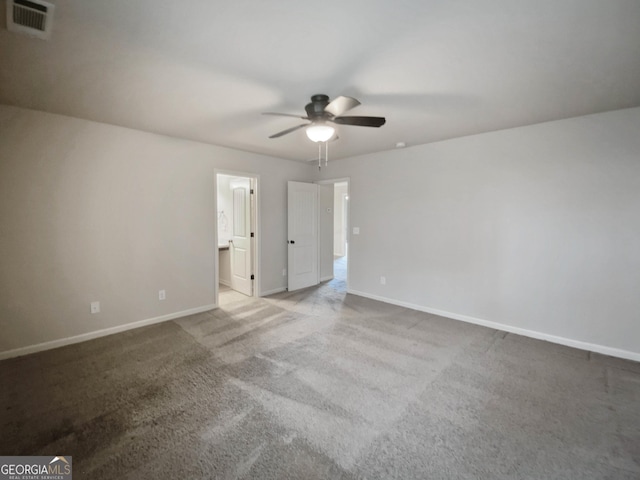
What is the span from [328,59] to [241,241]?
145 inches

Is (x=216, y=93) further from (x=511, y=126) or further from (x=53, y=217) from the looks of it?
(x=511, y=126)

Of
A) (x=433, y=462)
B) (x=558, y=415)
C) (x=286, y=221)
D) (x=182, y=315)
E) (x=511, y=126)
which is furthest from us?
(x=286, y=221)

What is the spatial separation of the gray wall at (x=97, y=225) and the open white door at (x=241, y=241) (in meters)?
0.74

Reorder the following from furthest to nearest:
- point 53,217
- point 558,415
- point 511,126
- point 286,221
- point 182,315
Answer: point 286,221 → point 182,315 → point 511,126 → point 53,217 → point 558,415

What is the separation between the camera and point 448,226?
3.86m

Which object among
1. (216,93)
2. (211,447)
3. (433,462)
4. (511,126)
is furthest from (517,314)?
(216,93)

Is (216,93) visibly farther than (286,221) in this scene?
No

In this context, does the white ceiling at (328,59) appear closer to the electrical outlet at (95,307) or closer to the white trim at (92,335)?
the electrical outlet at (95,307)

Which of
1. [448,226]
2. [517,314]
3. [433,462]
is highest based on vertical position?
[448,226]

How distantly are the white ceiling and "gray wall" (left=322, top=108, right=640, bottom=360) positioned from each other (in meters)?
0.46

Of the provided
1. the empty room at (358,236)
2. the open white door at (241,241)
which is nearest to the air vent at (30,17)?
the empty room at (358,236)

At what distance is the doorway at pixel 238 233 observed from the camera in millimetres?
4695

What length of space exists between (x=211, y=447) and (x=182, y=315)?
2.53 m

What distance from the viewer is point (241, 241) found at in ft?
16.3
